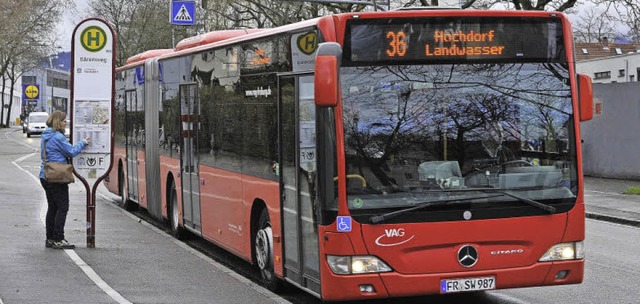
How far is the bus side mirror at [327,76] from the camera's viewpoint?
27.6 feet

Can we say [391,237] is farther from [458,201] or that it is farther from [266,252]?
[266,252]

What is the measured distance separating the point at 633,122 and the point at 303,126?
70.9ft

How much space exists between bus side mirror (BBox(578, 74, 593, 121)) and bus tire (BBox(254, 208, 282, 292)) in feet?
11.1

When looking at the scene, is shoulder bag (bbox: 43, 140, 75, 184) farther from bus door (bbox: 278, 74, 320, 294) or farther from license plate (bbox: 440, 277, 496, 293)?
license plate (bbox: 440, 277, 496, 293)

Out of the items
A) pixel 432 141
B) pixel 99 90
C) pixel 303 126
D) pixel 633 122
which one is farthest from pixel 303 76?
pixel 633 122

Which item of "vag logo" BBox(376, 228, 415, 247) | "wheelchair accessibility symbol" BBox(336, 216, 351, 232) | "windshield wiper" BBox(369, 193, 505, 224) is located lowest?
"vag logo" BBox(376, 228, 415, 247)

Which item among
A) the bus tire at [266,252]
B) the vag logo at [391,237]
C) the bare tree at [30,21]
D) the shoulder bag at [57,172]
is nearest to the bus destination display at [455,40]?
the vag logo at [391,237]

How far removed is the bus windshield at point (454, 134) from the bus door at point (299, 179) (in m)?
0.59

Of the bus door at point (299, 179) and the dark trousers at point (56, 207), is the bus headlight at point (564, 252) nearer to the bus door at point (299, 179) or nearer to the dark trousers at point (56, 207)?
the bus door at point (299, 179)

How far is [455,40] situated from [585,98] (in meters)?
1.26

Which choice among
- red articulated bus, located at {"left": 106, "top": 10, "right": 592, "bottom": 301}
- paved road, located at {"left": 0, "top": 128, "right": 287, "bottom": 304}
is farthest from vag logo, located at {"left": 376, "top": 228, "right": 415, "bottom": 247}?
paved road, located at {"left": 0, "top": 128, "right": 287, "bottom": 304}

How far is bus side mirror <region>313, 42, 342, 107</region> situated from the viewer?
842 cm

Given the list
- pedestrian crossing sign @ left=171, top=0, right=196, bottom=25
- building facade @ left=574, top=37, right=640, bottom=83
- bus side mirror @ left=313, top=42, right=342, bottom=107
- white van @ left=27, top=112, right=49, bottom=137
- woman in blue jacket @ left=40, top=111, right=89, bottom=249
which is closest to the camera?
bus side mirror @ left=313, top=42, right=342, bottom=107

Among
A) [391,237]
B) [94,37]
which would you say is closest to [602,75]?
[94,37]
